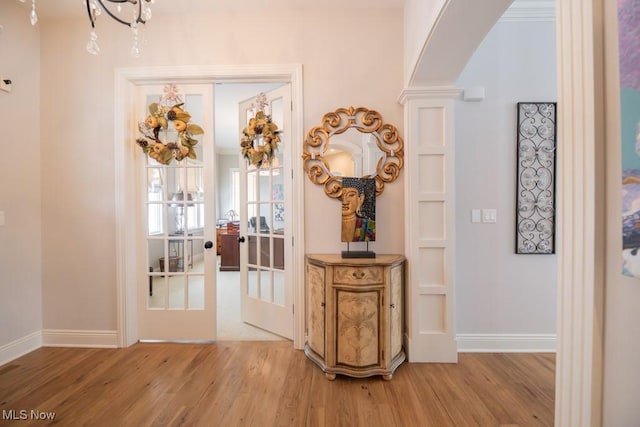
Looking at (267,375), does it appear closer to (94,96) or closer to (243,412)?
(243,412)

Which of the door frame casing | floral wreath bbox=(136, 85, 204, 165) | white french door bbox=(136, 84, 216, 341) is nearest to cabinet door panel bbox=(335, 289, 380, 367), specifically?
the door frame casing

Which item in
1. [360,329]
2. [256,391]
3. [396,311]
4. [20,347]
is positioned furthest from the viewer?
[20,347]

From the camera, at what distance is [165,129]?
255 cm

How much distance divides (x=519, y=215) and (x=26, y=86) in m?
4.48

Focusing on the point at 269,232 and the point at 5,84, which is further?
the point at 269,232

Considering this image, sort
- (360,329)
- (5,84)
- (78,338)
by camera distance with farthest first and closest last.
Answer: (78,338), (5,84), (360,329)

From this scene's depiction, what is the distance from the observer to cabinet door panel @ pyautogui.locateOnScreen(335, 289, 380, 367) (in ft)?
6.64

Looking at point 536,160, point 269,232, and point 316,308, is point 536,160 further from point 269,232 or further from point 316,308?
point 269,232

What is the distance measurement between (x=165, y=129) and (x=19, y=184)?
130 centimetres

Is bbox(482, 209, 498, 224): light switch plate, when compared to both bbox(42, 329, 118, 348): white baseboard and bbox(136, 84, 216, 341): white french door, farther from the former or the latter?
bbox(42, 329, 118, 348): white baseboard

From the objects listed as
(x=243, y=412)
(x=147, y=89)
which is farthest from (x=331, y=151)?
(x=243, y=412)

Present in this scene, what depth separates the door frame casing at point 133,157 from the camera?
2.47 metres

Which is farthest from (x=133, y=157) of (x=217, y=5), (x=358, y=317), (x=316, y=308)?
(x=358, y=317)

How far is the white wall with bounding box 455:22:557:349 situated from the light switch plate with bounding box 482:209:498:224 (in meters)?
0.04
